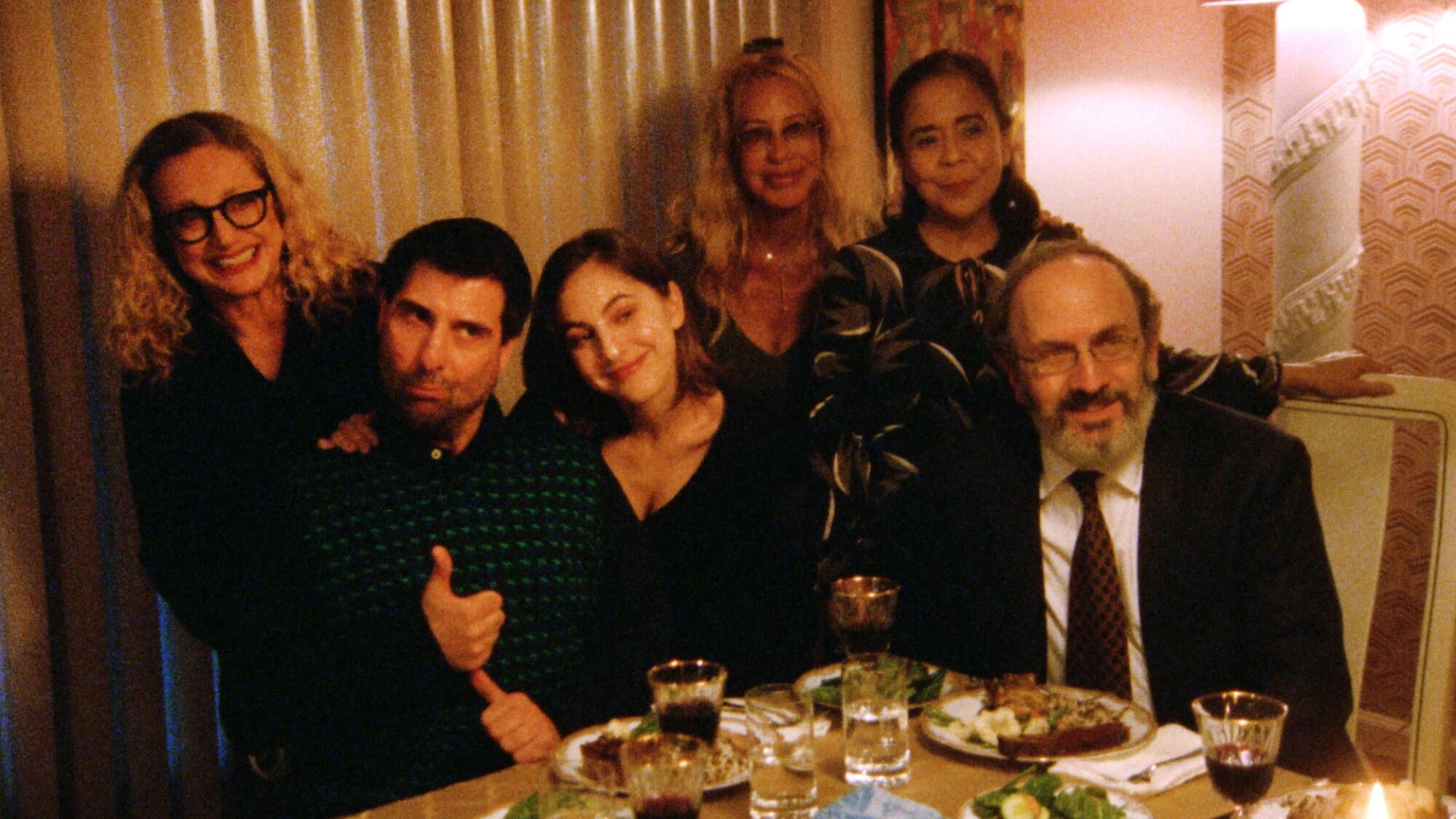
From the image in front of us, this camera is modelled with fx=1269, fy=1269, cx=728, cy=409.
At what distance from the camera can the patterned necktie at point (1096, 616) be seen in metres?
1.94

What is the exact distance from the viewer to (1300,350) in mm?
3318

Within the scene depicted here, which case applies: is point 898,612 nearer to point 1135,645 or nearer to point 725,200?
point 1135,645

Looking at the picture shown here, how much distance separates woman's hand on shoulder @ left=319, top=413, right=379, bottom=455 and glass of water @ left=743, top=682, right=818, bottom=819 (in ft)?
2.84

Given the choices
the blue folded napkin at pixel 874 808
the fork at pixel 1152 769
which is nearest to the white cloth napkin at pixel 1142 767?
the fork at pixel 1152 769

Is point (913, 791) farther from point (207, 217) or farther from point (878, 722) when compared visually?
point (207, 217)

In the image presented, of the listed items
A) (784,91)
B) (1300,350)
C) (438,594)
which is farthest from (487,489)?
(1300,350)

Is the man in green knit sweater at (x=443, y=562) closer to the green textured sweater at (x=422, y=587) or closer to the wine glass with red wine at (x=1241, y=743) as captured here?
the green textured sweater at (x=422, y=587)

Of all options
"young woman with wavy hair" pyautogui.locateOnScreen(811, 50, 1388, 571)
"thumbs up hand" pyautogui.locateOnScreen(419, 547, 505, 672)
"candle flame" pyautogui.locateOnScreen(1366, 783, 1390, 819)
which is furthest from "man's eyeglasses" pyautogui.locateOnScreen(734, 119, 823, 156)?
"candle flame" pyautogui.locateOnScreen(1366, 783, 1390, 819)

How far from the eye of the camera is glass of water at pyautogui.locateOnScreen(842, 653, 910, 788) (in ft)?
4.92

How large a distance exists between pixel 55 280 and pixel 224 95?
1.71ft

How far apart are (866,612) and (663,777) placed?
19.3 inches

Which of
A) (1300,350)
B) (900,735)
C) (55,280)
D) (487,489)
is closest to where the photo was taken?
(900,735)

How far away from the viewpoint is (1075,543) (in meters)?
2.02

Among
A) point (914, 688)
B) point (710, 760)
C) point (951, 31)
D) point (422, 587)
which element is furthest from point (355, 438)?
point (951, 31)
